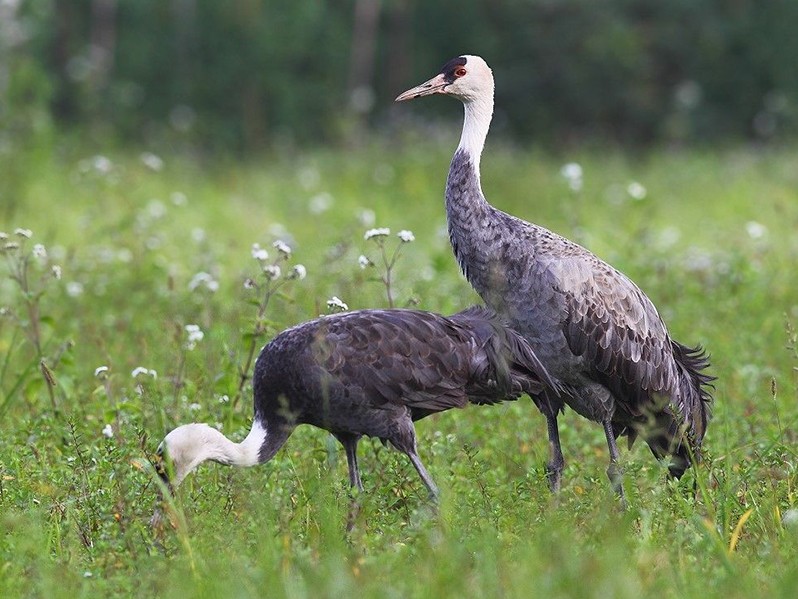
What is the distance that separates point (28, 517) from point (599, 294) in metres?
2.47

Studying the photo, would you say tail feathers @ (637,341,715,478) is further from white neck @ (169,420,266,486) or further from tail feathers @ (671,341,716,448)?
white neck @ (169,420,266,486)

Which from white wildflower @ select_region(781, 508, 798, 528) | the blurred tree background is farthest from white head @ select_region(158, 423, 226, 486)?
the blurred tree background

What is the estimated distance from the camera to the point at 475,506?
16.3 ft

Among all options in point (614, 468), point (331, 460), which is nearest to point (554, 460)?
point (614, 468)

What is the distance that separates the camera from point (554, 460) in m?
5.66

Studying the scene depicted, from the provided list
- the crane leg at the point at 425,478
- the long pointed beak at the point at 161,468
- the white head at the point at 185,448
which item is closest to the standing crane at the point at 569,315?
the crane leg at the point at 425,478

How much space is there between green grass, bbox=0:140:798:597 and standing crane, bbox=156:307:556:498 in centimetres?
16

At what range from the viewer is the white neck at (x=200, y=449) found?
494 centimetres

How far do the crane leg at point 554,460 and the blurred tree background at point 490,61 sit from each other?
51.7ft

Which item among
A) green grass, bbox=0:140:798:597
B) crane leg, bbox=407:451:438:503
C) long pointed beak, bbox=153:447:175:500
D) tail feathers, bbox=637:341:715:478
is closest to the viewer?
green grass, bbox=0:140:798:597

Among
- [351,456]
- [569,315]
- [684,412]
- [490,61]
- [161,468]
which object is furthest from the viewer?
[490,61]

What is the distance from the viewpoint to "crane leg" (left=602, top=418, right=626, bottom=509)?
16.2ft

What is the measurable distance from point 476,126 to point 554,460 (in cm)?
152

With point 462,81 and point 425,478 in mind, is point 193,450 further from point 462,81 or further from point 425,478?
point 462,81
